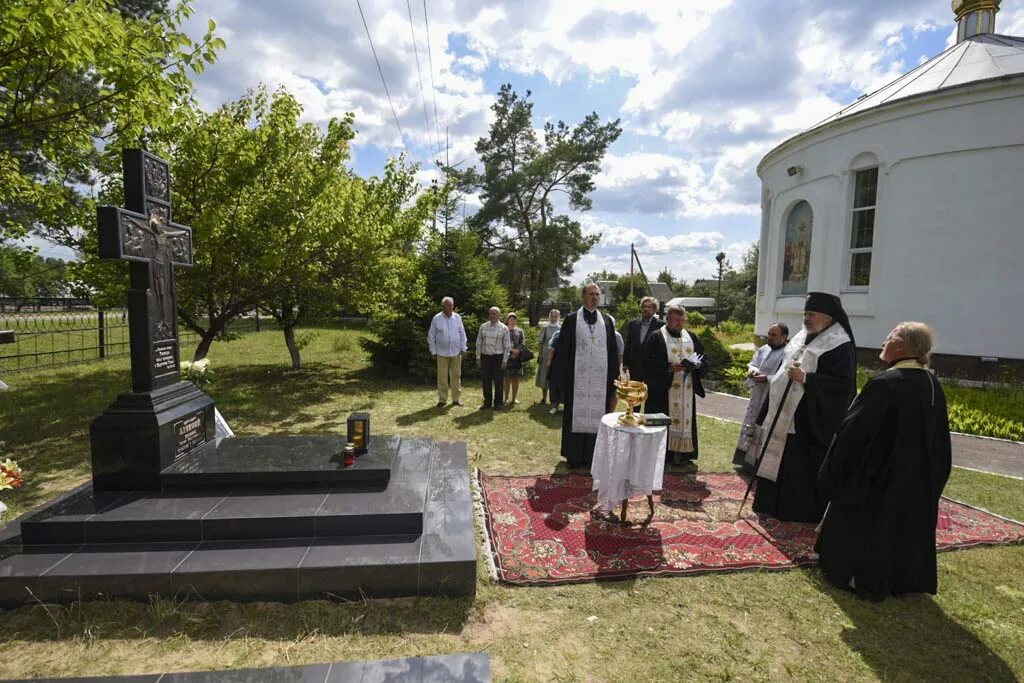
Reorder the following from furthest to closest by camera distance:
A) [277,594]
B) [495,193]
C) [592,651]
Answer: [495,193], [277,594], [592,651]

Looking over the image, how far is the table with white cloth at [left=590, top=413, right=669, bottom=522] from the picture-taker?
4543 millimetres

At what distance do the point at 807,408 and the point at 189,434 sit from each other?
579 cm

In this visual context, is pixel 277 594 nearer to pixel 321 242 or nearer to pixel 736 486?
pixel 736 486

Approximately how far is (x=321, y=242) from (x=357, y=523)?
689 cm

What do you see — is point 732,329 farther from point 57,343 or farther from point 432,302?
point 57,343

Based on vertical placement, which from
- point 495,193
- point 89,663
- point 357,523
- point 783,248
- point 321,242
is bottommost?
point 89,663

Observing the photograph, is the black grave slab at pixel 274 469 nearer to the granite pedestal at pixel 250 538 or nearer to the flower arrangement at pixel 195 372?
the granite pedestal at pixel 250 538

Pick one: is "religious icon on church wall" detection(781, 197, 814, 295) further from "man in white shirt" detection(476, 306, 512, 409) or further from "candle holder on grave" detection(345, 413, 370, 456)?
Answer: "candle holder on grave" detection(345, 413, 370, 456)

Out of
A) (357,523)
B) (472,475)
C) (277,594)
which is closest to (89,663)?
(277,594)

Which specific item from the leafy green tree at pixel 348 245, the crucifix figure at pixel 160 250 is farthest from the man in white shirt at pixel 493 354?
the crucifix figure at pixel 160 250

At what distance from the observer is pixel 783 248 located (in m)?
17.6

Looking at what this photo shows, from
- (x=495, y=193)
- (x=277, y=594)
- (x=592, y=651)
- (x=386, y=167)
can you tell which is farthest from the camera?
(x=495, y=193)

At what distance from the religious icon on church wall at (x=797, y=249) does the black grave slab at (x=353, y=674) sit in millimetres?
16975

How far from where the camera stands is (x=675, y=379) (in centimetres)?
657
